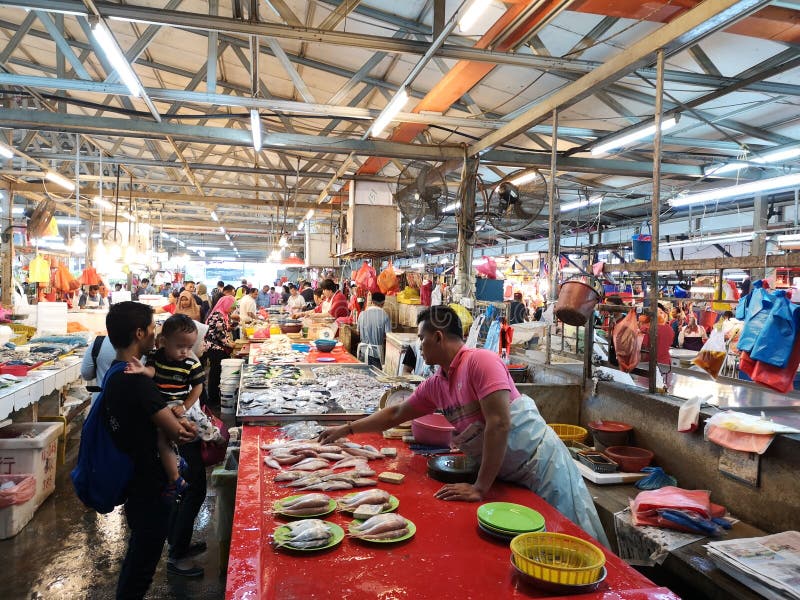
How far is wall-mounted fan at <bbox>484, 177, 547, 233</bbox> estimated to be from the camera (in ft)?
19.8

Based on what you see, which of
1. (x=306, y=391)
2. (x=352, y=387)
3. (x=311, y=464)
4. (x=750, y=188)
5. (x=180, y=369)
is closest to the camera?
(x=311, y=464)

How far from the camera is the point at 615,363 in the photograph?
520 centimetres

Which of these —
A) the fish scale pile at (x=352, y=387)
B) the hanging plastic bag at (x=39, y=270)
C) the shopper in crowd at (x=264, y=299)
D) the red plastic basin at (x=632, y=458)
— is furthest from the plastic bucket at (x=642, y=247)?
the shopper in crowd at (x=264, y=299)

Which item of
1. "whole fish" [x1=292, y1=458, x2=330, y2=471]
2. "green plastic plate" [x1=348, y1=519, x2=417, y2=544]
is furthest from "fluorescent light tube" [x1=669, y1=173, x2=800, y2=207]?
"green plastic plate" [x1=348, y1=519, x2=417, y2=544]

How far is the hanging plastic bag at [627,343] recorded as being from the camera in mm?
4758

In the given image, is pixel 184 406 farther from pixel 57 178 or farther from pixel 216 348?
pixel 57 178

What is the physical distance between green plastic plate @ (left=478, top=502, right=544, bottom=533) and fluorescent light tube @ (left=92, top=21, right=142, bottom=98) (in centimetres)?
474

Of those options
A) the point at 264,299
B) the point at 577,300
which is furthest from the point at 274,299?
the point at 577,300

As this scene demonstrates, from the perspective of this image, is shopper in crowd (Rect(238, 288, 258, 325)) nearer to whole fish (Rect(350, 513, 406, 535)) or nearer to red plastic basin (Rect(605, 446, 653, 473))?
red plastic basin (Rect(605, 446, 653, 473))

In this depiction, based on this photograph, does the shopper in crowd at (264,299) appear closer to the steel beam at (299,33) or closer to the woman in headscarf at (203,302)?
the woman in headscarf at (203,302)

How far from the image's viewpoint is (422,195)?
21.7 feet

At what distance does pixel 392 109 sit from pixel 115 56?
8.86 ft

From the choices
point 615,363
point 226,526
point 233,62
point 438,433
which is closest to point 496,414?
point 438,433

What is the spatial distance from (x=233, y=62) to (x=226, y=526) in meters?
7.70
